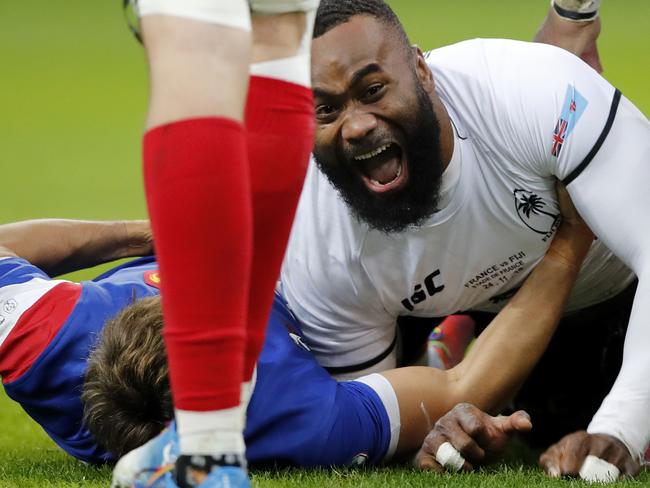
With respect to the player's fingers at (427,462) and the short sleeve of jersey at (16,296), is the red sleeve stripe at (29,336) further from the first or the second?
the player's fingers at (427,462)

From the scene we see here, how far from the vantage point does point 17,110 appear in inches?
410

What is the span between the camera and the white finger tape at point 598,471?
2541mm

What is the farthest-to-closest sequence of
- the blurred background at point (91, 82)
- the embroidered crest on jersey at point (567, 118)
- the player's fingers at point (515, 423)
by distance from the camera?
the blurred background at point (91, 82), the embroidered crest on jersey at point (567, 118), the player's fingers at point (515, 423)

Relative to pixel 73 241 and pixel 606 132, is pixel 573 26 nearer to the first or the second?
pixel 606 132

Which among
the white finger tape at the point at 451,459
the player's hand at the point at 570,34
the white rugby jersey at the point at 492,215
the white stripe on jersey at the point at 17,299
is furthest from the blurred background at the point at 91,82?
the white finger tape at the point at 451,459

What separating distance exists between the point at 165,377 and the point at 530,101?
112 centimetres

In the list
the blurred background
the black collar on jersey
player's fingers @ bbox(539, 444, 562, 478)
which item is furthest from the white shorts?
the blurred background

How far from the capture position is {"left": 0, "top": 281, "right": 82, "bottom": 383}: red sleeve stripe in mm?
2840

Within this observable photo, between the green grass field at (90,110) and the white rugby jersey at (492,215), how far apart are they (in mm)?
521

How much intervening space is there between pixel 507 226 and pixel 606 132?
383mm

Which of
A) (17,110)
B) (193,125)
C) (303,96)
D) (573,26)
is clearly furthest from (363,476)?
(17,110)

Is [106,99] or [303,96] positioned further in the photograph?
[106,99]

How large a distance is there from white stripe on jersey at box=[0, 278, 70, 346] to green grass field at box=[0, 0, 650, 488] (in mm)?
326

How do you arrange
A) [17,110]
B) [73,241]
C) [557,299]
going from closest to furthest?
[557,299], [73,241], [17,110]
